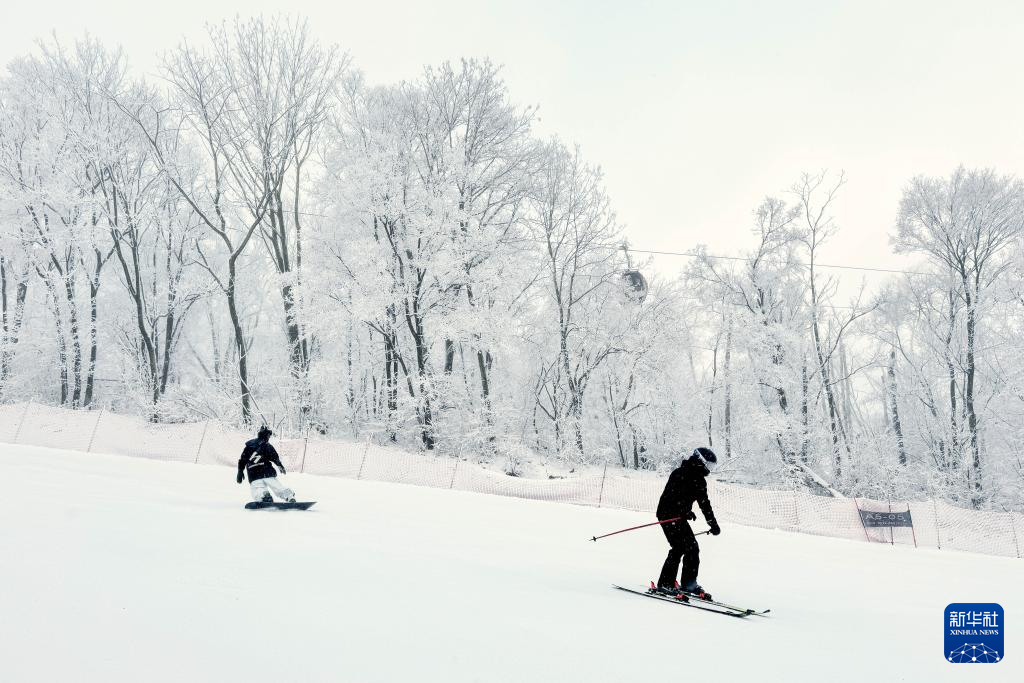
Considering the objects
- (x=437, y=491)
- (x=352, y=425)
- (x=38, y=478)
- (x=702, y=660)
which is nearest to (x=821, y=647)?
(x=702, y=660)

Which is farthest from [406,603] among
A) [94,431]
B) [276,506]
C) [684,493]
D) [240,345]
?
[240,345]

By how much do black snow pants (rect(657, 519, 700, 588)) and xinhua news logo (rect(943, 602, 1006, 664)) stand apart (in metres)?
2.59

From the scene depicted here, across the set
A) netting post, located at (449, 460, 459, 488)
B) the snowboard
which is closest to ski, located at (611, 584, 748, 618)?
the snowboard

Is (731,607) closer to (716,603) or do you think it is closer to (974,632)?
(716,603)

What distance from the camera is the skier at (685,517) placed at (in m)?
7.08

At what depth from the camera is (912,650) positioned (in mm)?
6137

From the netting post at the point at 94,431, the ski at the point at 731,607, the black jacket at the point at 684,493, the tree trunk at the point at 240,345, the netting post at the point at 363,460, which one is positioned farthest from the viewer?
the tree trunk at the point at 240,345

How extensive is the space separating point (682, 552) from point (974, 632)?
3.61m

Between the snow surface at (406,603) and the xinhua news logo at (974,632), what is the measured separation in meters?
0.19

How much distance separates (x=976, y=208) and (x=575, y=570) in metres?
26.6

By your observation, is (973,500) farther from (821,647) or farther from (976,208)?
(821,647)

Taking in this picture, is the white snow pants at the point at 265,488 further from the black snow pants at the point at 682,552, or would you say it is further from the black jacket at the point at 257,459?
the black snow pants at the point at 682,552

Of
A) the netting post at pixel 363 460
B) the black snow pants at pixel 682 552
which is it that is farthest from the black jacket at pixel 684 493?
the netting post at pixel 363 460

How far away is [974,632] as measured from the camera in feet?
23.1
